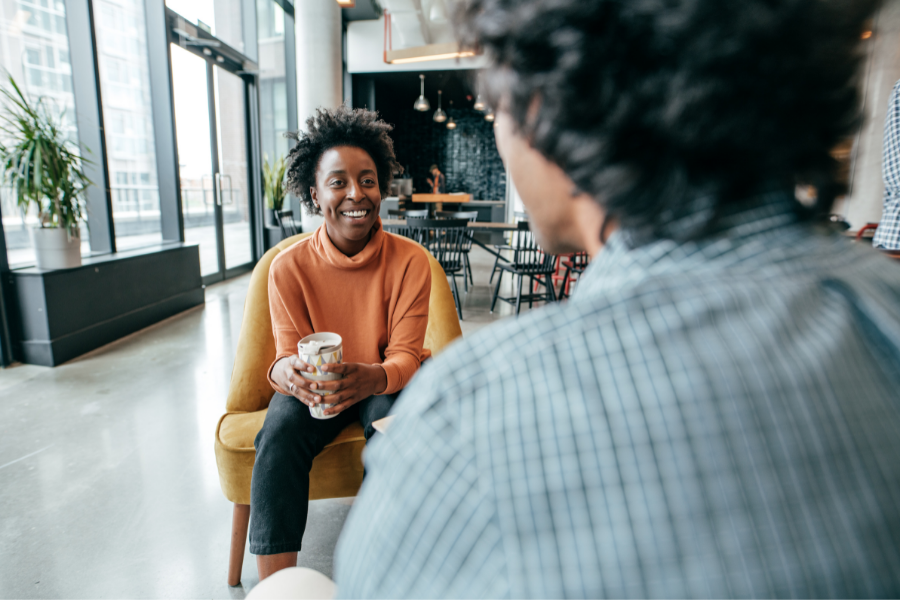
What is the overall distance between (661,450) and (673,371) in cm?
5

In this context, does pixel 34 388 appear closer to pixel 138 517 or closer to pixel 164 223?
pixel 138 517

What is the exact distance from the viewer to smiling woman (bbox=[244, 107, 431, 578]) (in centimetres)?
117

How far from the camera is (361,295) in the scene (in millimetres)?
1487

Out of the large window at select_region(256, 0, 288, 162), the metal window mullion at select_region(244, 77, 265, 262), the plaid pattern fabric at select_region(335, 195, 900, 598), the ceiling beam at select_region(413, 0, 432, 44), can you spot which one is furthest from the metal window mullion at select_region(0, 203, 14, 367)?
the ceiling beam at select_region(413, 0, 432, 44)

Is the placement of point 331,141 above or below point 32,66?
below

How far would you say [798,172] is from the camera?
371 mm

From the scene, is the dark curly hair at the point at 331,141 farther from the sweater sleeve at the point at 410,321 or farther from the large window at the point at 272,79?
the large window at the point at 272,79

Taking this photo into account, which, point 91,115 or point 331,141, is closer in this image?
point 331,141

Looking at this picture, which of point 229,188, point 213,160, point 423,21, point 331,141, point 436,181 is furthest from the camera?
point 436,181

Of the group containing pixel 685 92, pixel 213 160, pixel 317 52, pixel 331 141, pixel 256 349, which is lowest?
pixel 256 349

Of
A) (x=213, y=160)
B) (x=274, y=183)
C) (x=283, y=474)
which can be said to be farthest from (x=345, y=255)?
(x=274, y=183)

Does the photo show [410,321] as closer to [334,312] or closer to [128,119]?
[334,312]

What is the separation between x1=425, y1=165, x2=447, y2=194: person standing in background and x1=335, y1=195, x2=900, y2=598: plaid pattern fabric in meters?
10.8

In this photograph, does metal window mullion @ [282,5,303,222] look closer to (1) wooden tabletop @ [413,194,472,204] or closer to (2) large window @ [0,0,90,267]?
(1) wooden tabletop @ [413,194,472,204]
